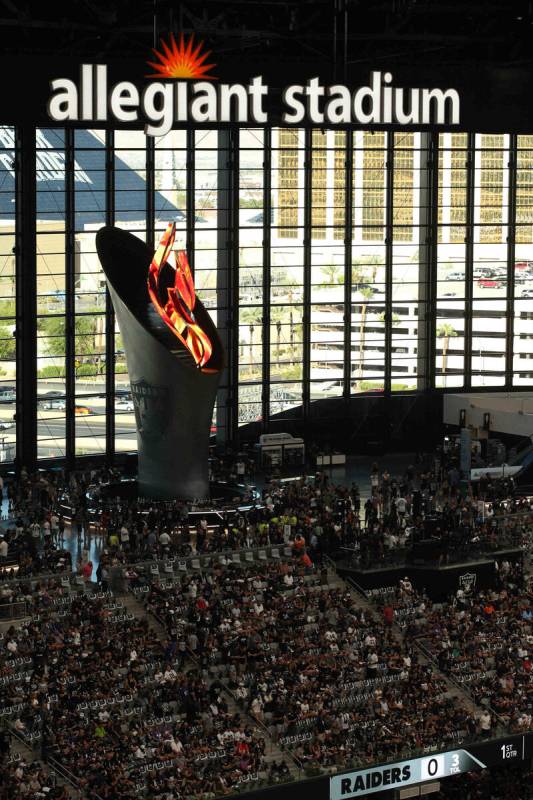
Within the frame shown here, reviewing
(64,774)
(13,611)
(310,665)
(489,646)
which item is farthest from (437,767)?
(13,611)

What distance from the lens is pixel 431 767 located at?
4175 cm

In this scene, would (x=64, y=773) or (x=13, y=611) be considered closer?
(x=64, y=773)

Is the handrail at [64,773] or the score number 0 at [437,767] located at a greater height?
the handrail at [64,773]

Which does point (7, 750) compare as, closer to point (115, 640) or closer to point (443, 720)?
point (115, 640)

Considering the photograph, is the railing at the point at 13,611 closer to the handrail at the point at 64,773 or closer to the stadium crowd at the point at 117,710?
the stadium crowd at the point at 117,710

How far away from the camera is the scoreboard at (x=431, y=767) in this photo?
40.5 metres

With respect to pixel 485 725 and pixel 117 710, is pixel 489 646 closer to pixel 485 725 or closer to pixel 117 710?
pixel 485 725

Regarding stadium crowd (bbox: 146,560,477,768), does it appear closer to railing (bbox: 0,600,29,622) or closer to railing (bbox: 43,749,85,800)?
railing (bbox: 0,600,29,622)

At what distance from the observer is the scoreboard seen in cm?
4050

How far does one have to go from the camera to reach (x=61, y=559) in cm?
4675

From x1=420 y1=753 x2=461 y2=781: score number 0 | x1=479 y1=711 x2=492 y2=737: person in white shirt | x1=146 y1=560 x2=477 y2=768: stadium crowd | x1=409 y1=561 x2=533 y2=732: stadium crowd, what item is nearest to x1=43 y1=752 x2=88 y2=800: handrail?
x1=146 y1=560 x2=477 y2=768: stadium crowd

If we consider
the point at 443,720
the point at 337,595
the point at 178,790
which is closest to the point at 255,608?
the point at 337,595

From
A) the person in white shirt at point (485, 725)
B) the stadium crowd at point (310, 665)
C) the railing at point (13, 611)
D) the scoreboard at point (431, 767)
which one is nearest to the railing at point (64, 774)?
the stadium crowd at point (310, 665)

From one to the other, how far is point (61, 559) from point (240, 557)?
511 centimetres
